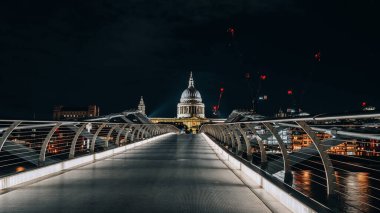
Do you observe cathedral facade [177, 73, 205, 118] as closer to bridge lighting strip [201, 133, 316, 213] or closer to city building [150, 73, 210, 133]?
city building [150, 73, 210, 133]

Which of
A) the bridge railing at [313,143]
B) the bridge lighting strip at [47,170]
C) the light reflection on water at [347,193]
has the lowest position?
the light reflection on water at [347,193]

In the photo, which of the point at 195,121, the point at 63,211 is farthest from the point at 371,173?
the point at 63,211

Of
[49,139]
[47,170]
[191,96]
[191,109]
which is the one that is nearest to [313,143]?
[49,139]

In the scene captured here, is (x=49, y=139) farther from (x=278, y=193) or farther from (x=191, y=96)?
(x=191, y=96)

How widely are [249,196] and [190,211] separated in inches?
51.4

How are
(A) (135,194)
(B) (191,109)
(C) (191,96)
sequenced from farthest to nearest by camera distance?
(C) (191,96), (B) (191,109), (A) (135,194)

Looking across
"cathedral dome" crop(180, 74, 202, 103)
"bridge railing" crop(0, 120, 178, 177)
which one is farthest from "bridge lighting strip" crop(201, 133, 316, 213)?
"cathedral dome" crop(180, 74, 202, 103)

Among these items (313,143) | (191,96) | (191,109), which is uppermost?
(191,96)

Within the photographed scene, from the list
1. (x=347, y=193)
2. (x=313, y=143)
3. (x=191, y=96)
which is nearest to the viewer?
(x=313, y=143)

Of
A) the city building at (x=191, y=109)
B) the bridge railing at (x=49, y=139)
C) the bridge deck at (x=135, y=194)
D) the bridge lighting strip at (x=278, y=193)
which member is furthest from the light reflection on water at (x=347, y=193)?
the city building at (x=191, y=109)

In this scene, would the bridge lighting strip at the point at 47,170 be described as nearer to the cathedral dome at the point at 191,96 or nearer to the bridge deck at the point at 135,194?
the bridge deck at the point at 135,194

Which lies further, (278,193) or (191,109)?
(191,109)

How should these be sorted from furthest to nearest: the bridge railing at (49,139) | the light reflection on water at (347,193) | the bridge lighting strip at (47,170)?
the bridge railing at (49,139)
the bridge lighting strip at (47,170)
the light reflection on water at (347,193)

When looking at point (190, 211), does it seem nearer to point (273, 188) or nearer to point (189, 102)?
point (273, 188)
